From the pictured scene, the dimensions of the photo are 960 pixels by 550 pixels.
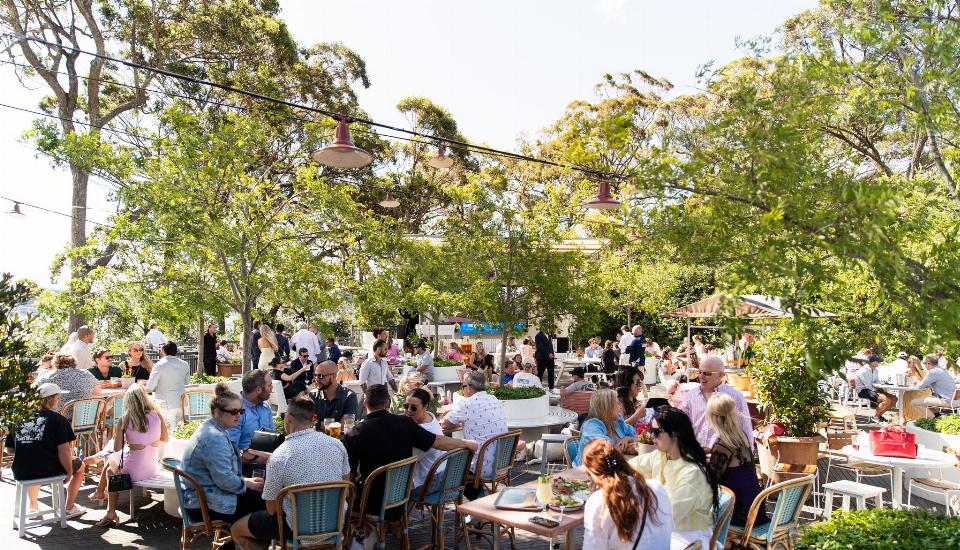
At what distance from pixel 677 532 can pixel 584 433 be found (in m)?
1.29

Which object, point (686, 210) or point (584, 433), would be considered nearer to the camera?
point (686, 210)

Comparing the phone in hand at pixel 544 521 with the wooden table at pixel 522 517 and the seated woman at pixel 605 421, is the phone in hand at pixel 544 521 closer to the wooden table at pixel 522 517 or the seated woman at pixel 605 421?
the wooden table at pixel 522 517

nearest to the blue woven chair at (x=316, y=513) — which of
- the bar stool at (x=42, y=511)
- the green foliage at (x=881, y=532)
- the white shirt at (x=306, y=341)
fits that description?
the green foliage at (x=881, y=532)

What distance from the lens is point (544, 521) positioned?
3875mm

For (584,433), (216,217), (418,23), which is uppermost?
(418,23)

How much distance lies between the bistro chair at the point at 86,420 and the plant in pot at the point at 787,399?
25.1ft

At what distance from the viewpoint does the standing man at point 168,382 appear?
8.65 meters

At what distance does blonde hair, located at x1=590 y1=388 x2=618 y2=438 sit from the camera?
206 inches

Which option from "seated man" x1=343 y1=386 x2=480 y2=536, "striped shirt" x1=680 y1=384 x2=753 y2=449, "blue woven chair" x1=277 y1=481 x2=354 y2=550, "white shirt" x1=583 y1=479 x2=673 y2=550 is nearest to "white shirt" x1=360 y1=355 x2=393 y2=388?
"seated man" x1=343 y1=386 x2=480 y2=536

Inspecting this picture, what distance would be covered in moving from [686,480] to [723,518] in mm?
317

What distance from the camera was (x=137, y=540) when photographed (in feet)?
18.9

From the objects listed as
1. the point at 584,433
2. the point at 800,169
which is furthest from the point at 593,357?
the point at 800,169

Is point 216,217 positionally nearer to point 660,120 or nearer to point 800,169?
point 800,169

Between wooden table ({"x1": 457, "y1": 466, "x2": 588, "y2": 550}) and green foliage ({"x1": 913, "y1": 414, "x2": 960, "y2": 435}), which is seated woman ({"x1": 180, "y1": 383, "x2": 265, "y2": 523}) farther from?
green foliage ({"x1": 913, "y1": 414, "x2": 960, "y2": 435})
